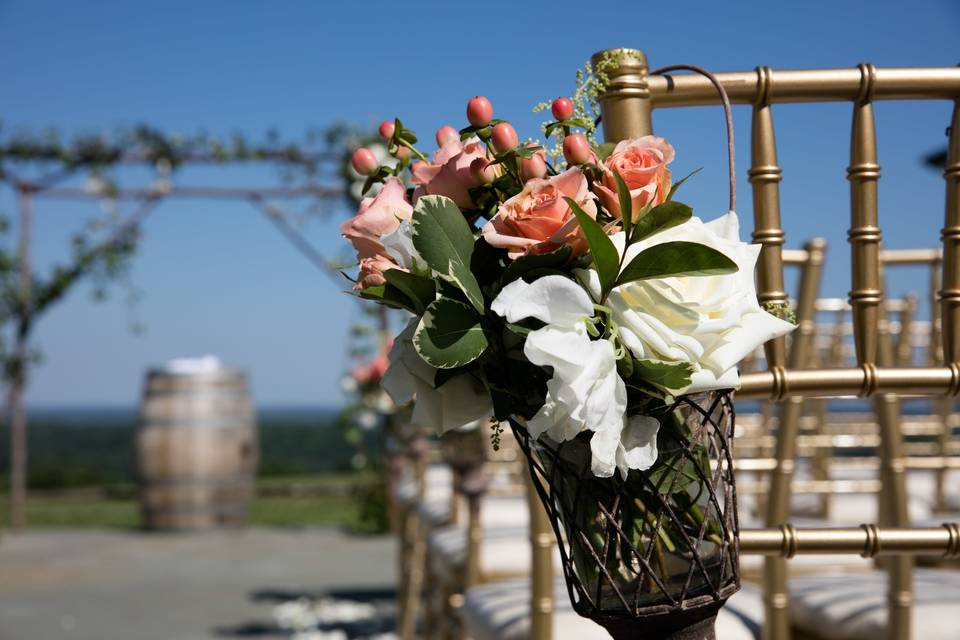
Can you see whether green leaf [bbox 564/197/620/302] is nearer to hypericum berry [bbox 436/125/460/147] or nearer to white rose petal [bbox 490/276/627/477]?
white rose petal [bbox 490/276/627/477]

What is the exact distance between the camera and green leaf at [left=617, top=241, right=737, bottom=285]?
66 centimetres

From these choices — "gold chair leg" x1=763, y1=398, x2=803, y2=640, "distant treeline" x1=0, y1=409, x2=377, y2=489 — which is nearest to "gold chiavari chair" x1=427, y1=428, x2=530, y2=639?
"gold chair leg" x1=763, y1=398, x2=803, y2=640

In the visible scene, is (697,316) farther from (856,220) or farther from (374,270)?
(856,220)

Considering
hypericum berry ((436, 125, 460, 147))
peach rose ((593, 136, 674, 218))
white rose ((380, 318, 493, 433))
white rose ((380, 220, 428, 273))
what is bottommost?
white rose ((380, 318, 493, 433))

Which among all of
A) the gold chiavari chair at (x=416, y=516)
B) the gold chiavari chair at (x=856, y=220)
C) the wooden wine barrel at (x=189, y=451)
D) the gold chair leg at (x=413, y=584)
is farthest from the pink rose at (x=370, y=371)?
the gold chiavari chair at (x=856, y=220)

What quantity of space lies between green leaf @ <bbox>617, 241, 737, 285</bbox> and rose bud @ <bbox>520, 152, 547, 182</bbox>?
11 cm

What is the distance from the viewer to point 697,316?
0.68m

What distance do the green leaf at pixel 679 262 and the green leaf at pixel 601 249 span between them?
12 millimetres

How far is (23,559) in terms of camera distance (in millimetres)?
5266

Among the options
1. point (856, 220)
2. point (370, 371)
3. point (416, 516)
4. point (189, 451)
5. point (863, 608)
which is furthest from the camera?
point (189, 451)

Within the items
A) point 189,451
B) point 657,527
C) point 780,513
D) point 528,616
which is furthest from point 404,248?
point 189,451

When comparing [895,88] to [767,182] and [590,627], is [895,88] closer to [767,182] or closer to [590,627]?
[767,182]

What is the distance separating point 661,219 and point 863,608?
0.97m

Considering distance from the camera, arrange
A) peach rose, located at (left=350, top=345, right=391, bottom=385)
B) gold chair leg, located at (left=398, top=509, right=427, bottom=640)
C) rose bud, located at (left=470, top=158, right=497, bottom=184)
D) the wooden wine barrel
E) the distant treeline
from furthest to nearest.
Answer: the distant treeline < the wooden wine barrel < peach rose, located at (left=350, top=345, right=391, bottom=385) < gold chair leg, located at (left=398, top=509, right=427, bottom=640) < rose bud, located at (left=470, top=158, right=497, bottom=184)
